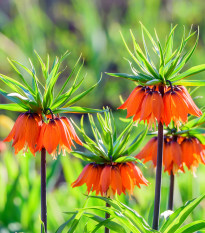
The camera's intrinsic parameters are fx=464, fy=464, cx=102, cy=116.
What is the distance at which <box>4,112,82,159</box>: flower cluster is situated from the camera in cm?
116

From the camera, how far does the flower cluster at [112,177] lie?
117 centimetres

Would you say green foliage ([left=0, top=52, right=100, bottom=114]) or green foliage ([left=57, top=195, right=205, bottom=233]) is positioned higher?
green foliage ([left=0, top=52, right=100, bottom=114])

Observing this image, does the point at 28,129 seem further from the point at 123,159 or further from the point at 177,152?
the point at 177,152

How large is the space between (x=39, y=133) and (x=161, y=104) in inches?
12.6

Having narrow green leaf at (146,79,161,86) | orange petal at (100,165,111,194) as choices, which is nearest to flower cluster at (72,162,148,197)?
orange petal at (100,165,111,194)

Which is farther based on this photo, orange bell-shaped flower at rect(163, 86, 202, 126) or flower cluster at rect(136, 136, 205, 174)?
flower cluster at rect(136, 136, 205, 174)

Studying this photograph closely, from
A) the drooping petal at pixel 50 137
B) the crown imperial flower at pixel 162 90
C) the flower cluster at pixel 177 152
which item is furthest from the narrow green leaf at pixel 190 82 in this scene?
the drooping petal at pixel 50 137

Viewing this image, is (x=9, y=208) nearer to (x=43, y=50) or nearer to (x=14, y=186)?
(x=14, y=186)

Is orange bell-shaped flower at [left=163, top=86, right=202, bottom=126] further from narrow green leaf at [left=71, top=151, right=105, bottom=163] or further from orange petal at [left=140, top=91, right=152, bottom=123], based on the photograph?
narrow green leaf at [left=71, top=151, right=105, bottom=163]

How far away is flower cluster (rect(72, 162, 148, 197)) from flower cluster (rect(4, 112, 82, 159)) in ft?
0.30

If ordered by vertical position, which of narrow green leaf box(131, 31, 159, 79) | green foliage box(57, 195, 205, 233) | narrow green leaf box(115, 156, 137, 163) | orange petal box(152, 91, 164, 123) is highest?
narrow green leaf box(131, 31, 159, 79)

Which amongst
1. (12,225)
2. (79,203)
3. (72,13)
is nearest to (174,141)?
(79,203)

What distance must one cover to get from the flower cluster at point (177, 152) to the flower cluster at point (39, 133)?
11.2 inches

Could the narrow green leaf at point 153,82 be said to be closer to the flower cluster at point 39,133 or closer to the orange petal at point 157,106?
the orange petal at point 157,106
